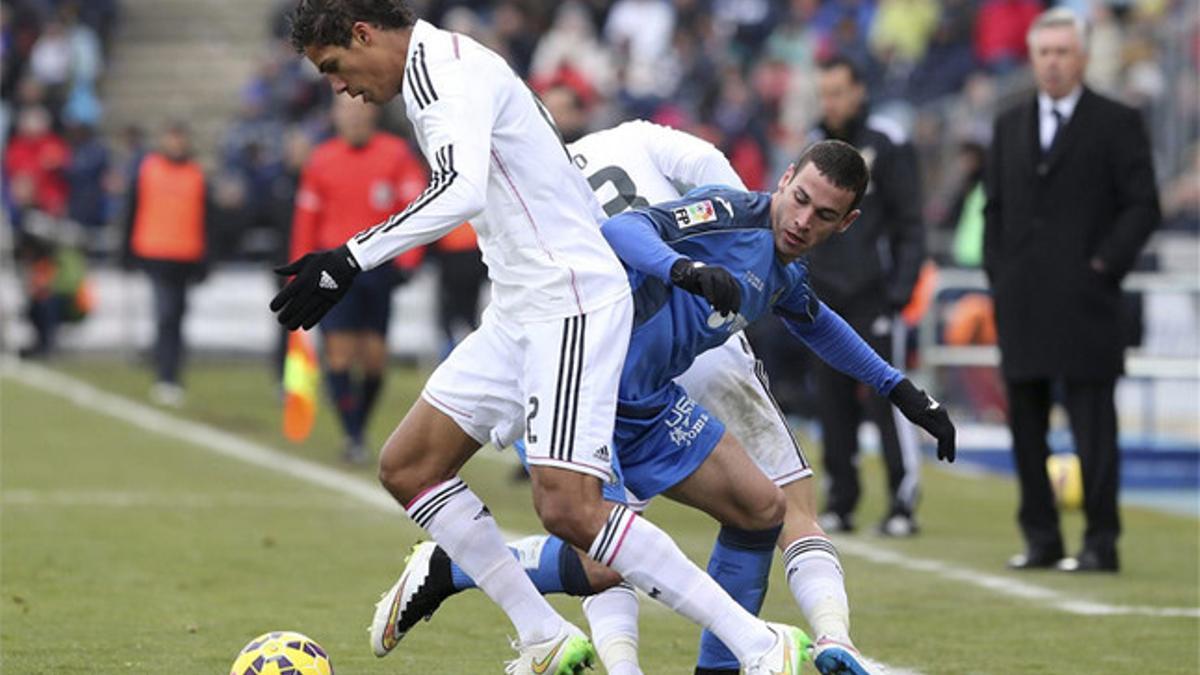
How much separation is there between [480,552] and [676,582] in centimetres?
78

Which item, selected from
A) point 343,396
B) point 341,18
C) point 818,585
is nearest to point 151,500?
point 343,396

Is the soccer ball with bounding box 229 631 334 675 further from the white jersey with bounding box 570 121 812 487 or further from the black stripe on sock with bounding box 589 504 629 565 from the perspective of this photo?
the white jersey with bounding box 570 121 812 487

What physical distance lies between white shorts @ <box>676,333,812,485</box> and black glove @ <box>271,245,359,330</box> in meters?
1.55

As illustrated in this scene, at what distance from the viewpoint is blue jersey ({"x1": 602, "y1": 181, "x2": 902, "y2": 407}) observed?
22.4ft

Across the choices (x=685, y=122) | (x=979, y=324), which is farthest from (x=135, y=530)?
(x=685, y=122)

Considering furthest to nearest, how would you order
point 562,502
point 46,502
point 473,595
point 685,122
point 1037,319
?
point 685,122, point 46,502, point 1037,319, point 473,595, point 562,502

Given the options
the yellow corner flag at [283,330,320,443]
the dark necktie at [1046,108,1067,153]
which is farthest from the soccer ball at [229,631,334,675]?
the yellow corner flag at [283,330,320,443]

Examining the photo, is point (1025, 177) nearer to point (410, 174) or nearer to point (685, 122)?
point (410, 174)

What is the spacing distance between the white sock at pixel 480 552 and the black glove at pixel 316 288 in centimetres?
93

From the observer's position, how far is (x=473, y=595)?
944cm

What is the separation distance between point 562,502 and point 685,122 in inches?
820

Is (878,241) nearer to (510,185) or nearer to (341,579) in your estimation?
(341,579)

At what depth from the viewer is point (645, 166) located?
7926 millimetres

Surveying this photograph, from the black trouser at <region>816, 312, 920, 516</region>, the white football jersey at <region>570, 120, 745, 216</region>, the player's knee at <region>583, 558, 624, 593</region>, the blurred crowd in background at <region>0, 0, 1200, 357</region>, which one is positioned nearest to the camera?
the player's knee at <region>583, 558, 624, 593</region>
